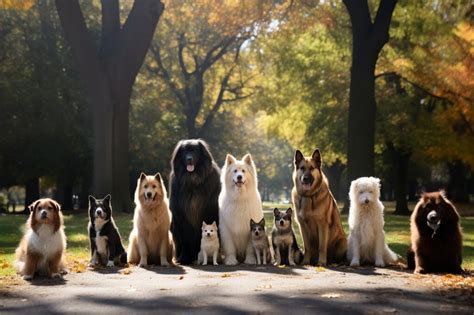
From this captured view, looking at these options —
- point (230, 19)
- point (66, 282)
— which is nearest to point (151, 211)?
point (66, 282)

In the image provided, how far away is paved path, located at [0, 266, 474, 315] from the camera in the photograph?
7.66 m

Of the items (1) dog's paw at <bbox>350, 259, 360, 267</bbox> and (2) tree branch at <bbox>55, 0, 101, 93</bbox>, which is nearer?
(1) dog's paw at <bbox>350, 259, 360, 267</bbox>

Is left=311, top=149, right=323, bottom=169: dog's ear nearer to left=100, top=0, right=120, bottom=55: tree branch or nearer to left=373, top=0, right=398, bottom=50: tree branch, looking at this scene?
left=373, top=0, right=398, bottom=50: tree branch

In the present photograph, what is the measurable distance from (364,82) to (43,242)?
1451cm

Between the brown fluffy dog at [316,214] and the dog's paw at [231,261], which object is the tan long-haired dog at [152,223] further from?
the brown fluffy dog at [316,214]

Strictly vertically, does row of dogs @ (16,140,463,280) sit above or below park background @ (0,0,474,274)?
below

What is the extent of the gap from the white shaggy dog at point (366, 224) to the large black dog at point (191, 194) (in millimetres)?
2422

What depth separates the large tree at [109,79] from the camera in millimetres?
24125

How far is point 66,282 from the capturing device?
10.1m

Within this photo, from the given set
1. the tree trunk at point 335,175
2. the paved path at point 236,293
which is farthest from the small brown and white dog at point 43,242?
the tree trunk at point 335,175

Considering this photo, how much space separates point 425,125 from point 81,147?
56.9ft

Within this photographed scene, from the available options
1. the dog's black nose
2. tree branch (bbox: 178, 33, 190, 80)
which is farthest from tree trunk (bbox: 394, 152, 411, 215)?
the dog's black nose

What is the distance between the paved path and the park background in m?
2.66

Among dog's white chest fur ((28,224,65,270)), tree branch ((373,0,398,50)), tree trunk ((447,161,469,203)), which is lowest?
dog's white chest fur ((28,224,65,270))
